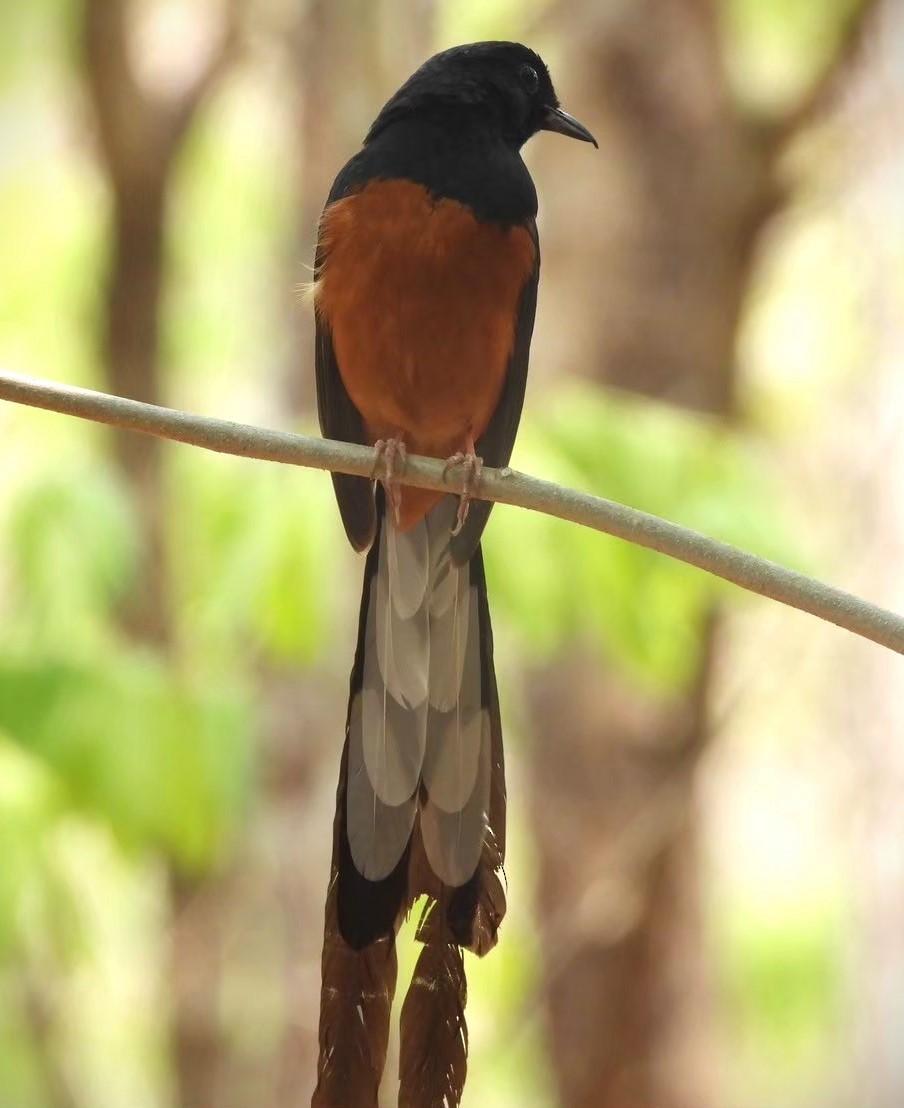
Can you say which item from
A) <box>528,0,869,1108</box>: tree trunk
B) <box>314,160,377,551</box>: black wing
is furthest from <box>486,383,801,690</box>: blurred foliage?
<box>528,0,869,1108</box>: tree trunk

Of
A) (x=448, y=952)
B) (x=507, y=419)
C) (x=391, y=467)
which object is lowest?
(x=448, y=952)

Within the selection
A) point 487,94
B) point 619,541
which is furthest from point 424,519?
point 487,94

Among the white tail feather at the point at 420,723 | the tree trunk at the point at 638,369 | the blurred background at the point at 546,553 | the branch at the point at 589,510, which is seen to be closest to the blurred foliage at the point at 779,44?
the blurred background at the point at 546,553

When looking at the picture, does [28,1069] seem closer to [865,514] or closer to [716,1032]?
[716,1032]

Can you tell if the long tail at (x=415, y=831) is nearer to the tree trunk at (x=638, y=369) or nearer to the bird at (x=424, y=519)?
the bird at (x=424, y=519)

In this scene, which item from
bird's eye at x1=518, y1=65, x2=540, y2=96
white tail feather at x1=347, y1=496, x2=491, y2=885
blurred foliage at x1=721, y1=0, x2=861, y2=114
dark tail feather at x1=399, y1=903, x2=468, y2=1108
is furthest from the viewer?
blurred foliage at x1=721, y1=0, x2=861, y2=114

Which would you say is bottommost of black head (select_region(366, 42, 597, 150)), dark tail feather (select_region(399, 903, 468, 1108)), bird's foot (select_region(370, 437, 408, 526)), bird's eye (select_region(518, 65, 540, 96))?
dark tail feather (select_region(399, 903, 468, 1108))

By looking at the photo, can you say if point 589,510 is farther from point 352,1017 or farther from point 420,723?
point 352,1017

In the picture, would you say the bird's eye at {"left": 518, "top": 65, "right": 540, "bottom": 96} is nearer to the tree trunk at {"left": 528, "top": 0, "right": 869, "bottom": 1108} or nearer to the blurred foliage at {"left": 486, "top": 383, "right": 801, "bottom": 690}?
the blurred foliage at {"left": 486, "top": 383, "right": 801, "bottom": 690}
